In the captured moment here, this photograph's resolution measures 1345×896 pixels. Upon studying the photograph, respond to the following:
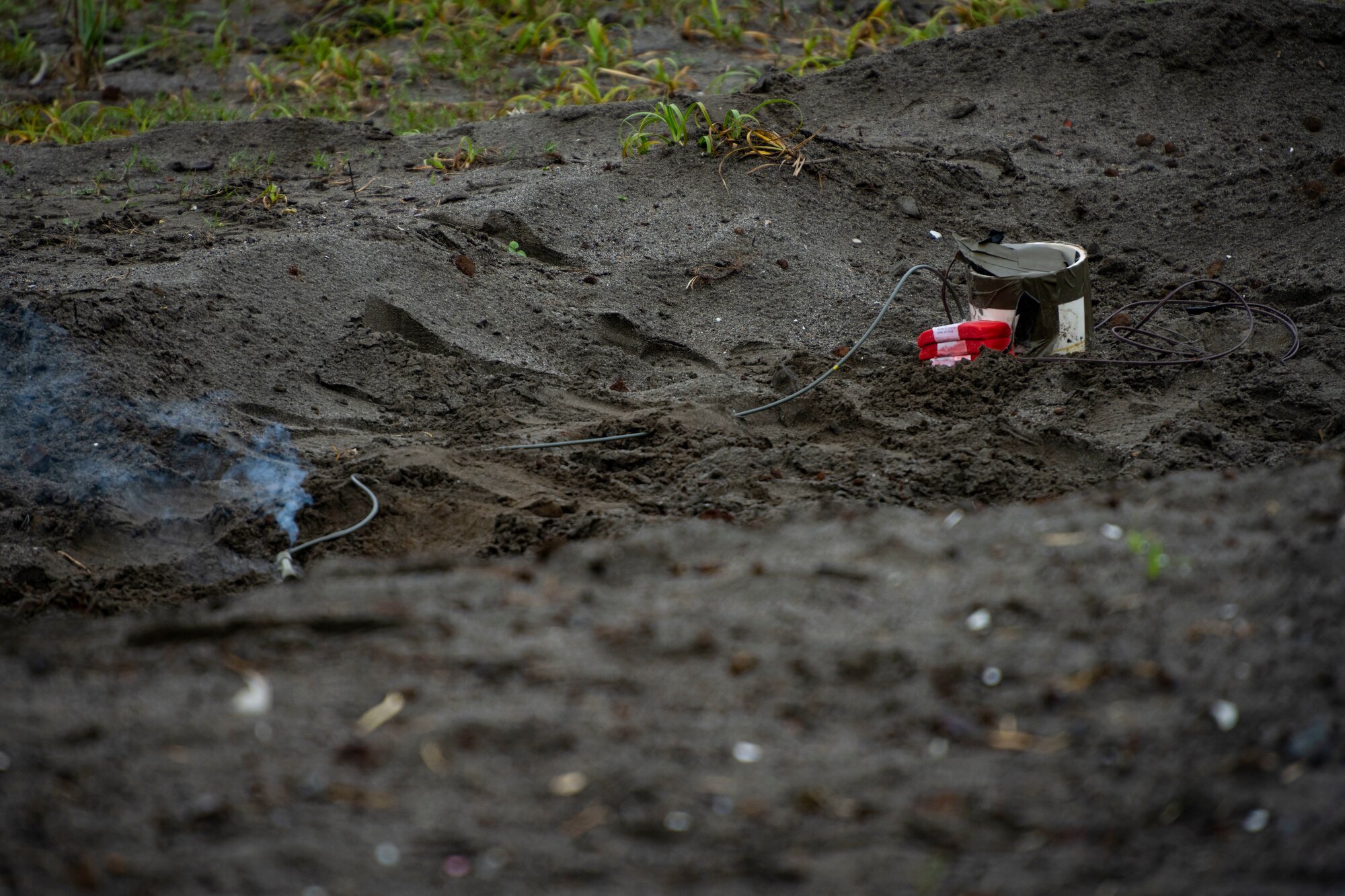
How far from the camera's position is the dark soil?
1.39 meters

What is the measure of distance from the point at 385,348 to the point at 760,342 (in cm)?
140

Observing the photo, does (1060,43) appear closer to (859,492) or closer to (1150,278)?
(1150,278)

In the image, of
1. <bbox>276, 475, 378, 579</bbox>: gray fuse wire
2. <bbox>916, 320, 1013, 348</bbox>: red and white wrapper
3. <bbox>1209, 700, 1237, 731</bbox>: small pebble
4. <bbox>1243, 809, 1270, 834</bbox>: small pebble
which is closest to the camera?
<bbox>1243, 809, 1270, 834</bbox>: small pebble

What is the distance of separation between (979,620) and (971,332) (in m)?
2.07

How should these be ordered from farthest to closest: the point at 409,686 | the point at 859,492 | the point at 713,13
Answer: the point at 713,13, the point at 859,492, the point at 409,686

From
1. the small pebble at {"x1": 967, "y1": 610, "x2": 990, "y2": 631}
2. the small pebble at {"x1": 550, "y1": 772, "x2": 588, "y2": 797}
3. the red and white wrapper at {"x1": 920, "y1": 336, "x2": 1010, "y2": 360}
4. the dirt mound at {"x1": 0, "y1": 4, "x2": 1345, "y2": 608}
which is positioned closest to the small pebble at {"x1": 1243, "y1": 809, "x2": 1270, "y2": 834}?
the small pebble at {"x1": 967, "y1": 610, "x2": 990, "y2": 631}

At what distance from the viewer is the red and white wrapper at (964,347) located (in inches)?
141

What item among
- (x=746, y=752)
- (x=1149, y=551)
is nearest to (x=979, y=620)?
(x=1149, y=551)

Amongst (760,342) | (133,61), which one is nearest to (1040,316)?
(760,342)

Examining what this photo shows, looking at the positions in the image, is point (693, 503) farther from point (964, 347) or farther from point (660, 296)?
point (660, 296)

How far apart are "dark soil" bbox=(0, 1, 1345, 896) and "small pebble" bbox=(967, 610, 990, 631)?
2 cm

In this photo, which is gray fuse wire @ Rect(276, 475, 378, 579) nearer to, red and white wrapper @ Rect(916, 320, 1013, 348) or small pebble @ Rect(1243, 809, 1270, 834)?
red and white wrapper @ Rect(916, 320, 1013, 348)

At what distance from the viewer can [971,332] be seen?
356 cm

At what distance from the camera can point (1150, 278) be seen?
4.31 m
